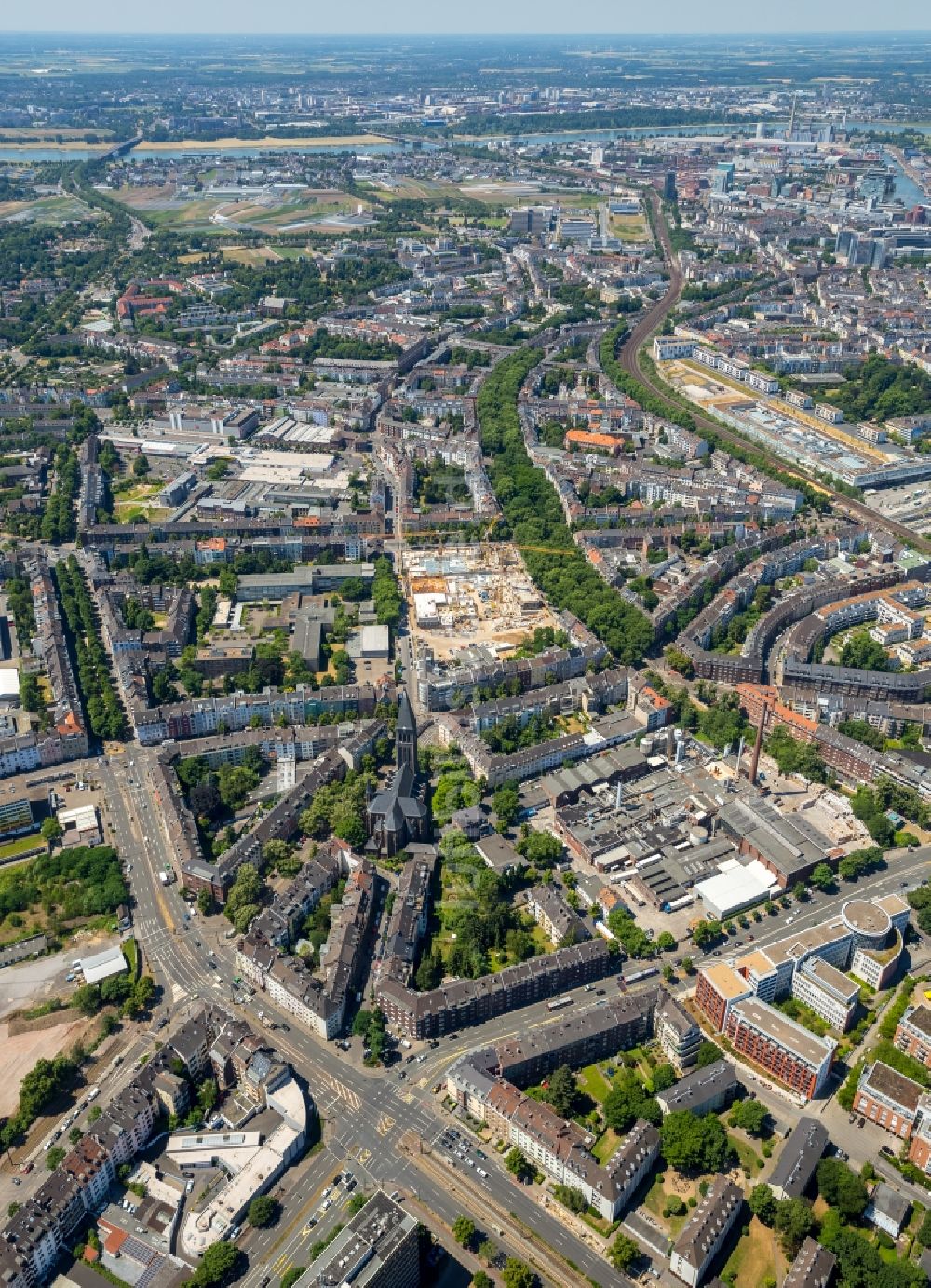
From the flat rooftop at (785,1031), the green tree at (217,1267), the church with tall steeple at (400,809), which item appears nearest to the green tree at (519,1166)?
the green tree at (217,1267)

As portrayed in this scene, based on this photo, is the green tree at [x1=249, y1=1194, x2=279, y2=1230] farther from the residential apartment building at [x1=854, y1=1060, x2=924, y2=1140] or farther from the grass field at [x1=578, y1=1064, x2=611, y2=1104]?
the residential apartment building at [x1=854, y1=1060, x2=924, y2=1140]

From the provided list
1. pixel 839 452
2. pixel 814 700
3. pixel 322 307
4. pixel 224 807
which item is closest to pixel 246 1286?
pixel 224 807

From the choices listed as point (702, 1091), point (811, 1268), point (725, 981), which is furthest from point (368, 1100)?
point (811, 1268)

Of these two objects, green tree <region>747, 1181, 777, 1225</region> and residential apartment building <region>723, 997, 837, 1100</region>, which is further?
residential apartment building <region>723, 997, 837, 1100</region>

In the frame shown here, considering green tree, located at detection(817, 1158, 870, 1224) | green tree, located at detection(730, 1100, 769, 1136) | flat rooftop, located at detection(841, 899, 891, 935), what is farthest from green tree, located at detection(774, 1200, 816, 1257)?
flat rooftop, located at detection(841, 899, 891, 935)

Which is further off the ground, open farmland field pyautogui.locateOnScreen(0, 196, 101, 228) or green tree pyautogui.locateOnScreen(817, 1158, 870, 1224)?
open farmland field pyautogui.locateOnScreen(0, 196, 101, 228)
